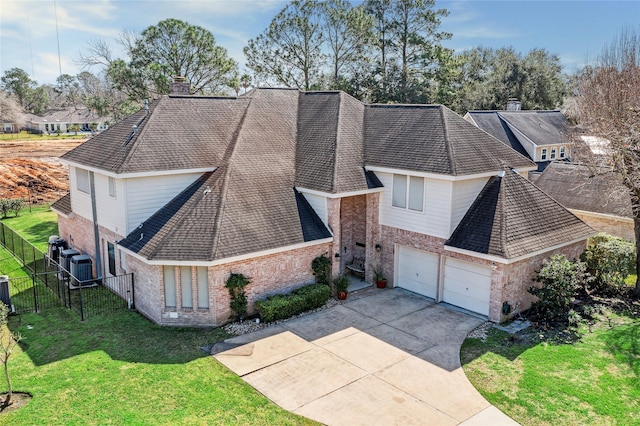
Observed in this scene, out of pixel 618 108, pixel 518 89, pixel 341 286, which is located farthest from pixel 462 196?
pixel 518 89

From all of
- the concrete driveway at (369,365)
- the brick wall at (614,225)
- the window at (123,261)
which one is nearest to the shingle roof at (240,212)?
the window at (123,261)

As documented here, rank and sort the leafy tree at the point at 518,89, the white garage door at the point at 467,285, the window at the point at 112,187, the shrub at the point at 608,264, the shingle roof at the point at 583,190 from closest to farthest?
the white garage door at the point at 467,285 < the window at the point at 112,187 < the shrub at the point at 608,264 < the shingle roof at the point at 583,190 < the leafy tree at the point at 518,89

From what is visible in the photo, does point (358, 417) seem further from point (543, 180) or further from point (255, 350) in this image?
point (543, 180)

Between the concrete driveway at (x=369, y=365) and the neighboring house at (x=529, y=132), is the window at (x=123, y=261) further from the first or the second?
the neighboring house at (x=529, y=132)

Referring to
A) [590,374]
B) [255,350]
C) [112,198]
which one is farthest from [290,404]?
[112,198]

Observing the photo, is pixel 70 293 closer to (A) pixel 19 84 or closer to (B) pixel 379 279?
(B) pixel 379 279

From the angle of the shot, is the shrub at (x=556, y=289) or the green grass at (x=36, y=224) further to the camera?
the green grass at (x=36, y=224)
